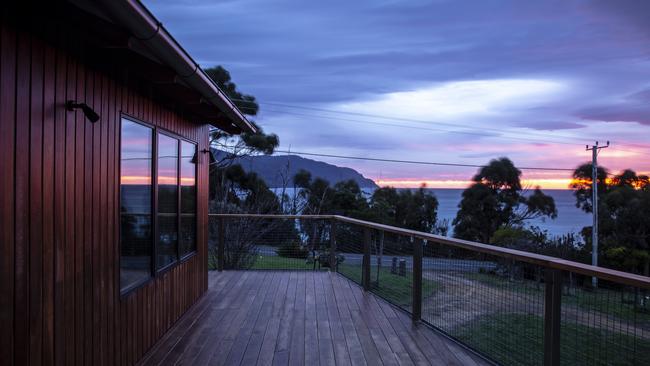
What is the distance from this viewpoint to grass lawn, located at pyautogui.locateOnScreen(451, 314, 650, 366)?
2447mm

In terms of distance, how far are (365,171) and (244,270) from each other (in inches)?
666

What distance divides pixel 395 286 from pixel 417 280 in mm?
843

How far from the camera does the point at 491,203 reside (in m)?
25.7

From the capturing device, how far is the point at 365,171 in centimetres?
2417

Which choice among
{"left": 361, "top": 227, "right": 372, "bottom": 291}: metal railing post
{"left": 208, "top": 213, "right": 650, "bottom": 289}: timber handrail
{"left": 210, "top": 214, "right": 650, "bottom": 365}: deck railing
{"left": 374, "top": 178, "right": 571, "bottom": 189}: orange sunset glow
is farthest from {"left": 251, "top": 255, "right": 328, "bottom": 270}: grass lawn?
{"left": 374, "top": 178, "right": 571, "bottom": 189}: orange sunset glow

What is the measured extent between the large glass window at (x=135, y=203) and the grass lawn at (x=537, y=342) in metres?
2.66

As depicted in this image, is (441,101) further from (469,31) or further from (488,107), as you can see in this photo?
(469,31)

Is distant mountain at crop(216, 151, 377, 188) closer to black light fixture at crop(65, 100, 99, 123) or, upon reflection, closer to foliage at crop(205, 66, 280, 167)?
foliage at crop(205, 66, 280, 167)

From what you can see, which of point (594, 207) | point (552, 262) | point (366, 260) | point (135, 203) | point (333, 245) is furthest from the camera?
point (594, 207)

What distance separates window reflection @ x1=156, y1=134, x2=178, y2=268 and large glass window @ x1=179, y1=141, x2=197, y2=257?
0.22 meters

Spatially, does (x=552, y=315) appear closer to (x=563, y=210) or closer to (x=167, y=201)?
(x=167, y=201)

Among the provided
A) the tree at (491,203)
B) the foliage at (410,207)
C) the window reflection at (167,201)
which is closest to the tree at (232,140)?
the foliage at (410,207)

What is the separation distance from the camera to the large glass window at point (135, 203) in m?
3.24

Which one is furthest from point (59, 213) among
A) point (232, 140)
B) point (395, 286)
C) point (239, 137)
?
point (239, 137)
